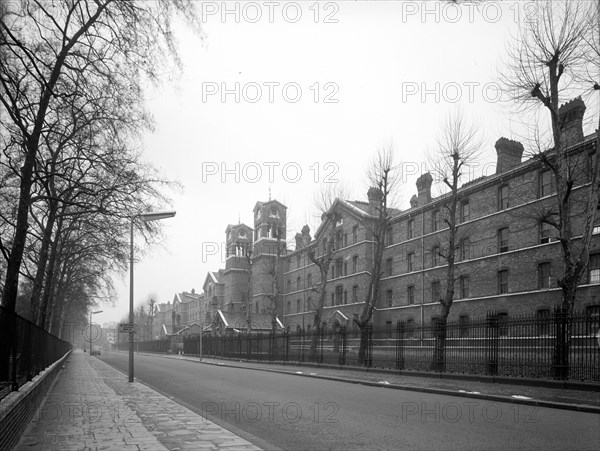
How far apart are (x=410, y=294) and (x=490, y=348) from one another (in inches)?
1022

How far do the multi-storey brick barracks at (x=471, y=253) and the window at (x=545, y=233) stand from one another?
62 millimetres

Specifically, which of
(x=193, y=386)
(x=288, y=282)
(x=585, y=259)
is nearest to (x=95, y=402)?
(x=193, y=386)

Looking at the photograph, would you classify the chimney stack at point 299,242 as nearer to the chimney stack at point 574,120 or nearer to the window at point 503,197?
the window at point 503,197

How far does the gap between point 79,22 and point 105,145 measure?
4302mm

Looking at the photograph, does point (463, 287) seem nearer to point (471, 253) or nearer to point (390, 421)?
point (471, 253)

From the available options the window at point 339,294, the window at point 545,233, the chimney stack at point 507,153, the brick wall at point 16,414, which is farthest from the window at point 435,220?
the brick wall at point 16,414

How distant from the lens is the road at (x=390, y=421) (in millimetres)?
8484

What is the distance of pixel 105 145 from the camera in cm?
1582

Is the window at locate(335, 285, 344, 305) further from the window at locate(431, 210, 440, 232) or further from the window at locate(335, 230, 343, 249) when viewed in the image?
the window at locate(431, 210, 440, 232)

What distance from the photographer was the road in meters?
8.48

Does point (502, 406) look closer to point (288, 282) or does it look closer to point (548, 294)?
point (548, 294)

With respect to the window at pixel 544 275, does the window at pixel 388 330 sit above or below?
below

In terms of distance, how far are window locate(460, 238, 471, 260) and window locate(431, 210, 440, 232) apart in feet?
9.69

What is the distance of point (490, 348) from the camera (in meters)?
20.7
